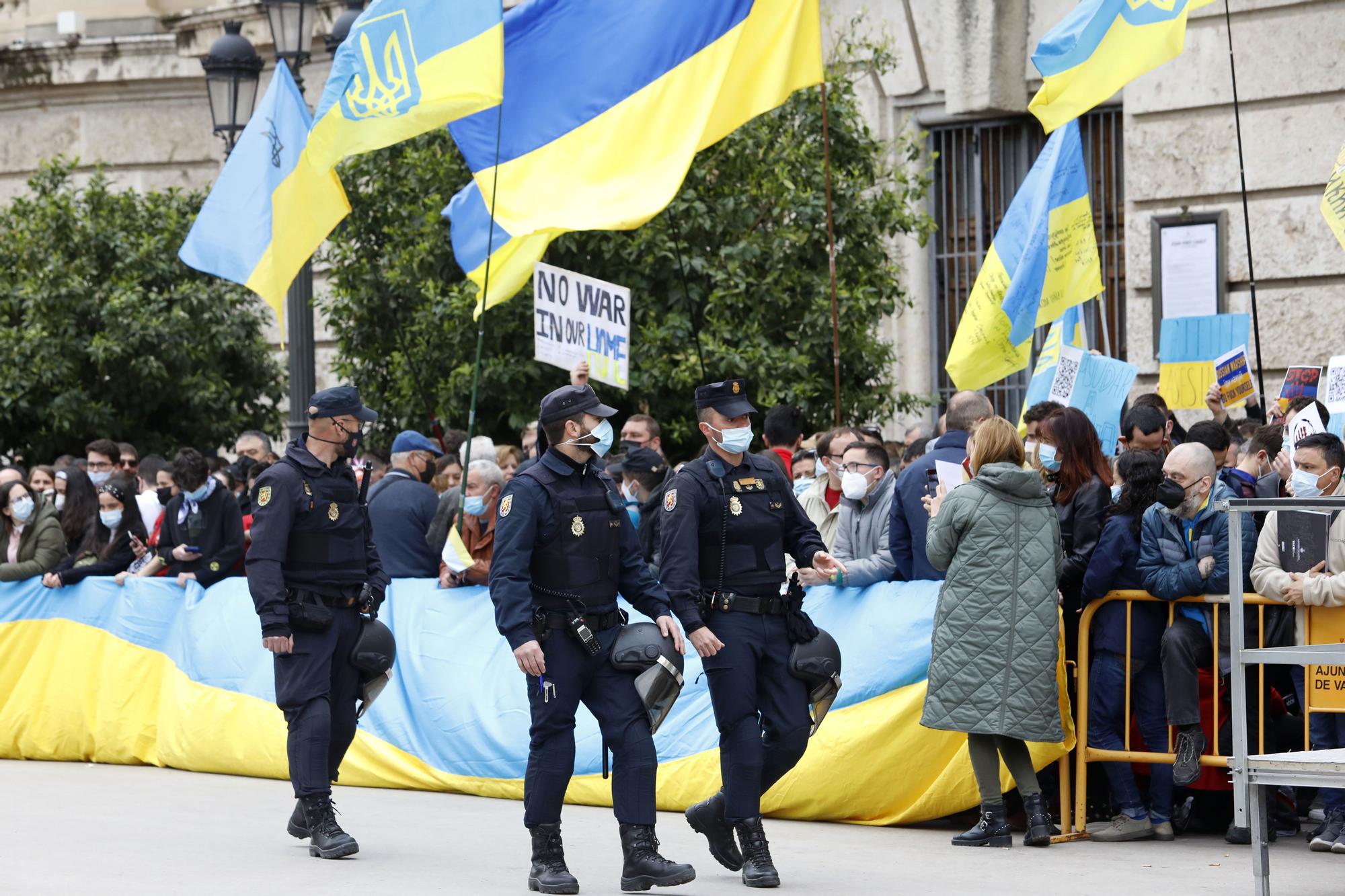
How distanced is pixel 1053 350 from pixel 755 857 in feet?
15.2

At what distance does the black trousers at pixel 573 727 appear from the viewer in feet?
25.1

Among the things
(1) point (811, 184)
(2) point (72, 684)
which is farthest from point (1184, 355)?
(2) point (72, 684)

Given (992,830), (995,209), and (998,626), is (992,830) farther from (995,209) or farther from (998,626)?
(995,209)

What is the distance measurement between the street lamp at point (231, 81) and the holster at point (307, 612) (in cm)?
670

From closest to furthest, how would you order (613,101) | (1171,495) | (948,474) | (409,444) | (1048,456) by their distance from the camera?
(1171,495) → (1048,456) → (948,474) → (613,101) → (409,444)

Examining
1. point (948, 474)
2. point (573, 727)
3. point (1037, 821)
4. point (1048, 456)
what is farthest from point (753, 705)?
point (1048, 456)

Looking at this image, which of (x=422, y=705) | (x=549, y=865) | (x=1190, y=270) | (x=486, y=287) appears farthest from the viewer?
(x=1190, y=270)

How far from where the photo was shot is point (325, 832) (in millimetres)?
8547

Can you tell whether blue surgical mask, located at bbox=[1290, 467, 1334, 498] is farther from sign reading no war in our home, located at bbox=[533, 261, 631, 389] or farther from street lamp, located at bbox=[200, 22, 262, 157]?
street lamp, located at bbox=[200, 22, 262, 157]

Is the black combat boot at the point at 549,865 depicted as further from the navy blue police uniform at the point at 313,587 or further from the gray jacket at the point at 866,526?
the gray jacket at the point at 866,526

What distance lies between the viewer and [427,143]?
15.0 m

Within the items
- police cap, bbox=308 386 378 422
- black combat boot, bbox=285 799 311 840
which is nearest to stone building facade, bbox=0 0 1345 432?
police cap, bbox=308 386 378 422

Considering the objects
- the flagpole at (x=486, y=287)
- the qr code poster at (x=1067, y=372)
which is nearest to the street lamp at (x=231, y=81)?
the flagpole at (x=486, y=287)

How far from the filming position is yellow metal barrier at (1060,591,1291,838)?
8.46m
